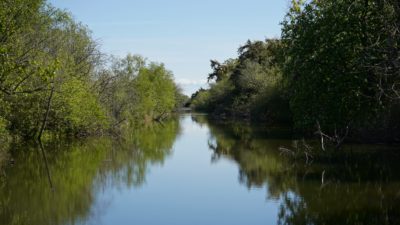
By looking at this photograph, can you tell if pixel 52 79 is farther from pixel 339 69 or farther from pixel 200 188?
pixel 339 69

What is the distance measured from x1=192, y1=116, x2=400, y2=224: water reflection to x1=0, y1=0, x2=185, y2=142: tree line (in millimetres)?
8611

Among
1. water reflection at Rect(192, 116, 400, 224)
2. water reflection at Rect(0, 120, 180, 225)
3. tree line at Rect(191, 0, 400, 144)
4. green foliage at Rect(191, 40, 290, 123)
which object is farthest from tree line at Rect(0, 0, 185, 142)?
green foliage at Rect(191, 40, 290, 123)

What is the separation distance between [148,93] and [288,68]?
46.6 meters

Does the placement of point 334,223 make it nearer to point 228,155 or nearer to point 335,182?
point 335,182

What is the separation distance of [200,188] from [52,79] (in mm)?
10170

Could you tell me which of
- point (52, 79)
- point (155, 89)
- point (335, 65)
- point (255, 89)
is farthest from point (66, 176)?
point (155, 89)

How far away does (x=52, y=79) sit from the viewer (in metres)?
24.1

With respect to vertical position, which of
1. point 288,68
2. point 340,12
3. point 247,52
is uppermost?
point 247,52

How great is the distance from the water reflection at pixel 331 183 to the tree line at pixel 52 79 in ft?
28.3

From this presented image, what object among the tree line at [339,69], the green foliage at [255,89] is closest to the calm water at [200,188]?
the tree line at [339,69]

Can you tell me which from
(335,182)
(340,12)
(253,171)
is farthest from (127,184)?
(340,12)

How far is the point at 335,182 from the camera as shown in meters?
18.7

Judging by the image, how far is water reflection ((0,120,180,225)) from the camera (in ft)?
47.7

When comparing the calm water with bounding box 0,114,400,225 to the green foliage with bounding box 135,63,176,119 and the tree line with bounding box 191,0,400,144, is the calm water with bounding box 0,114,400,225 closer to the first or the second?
the tree line with bounding box 191,0,400,144
